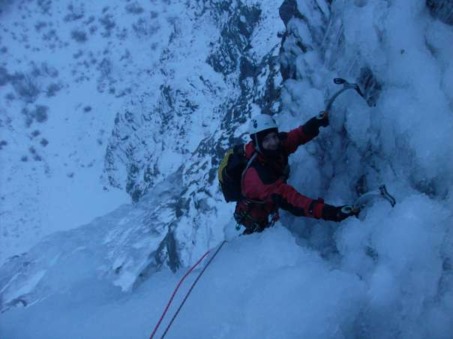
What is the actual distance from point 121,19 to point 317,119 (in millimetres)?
15653

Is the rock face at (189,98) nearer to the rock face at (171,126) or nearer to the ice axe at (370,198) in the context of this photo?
the rock face at (171,126)

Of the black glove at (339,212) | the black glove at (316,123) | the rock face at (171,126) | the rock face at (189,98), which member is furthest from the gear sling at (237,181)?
the rock face at (189,98)

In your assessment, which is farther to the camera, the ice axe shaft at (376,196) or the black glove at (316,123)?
the black glove at (316,123)

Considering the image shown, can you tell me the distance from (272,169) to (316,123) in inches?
20.9

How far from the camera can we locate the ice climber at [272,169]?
3.29 metres

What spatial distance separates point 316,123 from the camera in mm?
3631

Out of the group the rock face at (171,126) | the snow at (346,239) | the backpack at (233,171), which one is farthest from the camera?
the rock face at (171,126)

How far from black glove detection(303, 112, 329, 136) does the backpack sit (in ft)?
1.91

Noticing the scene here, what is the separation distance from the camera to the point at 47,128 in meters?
16.0

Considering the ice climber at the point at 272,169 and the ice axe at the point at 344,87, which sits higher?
the ice axe at the point at 344,87

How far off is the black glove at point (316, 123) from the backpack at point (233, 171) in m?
0.58

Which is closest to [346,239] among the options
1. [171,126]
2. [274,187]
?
[274,187]

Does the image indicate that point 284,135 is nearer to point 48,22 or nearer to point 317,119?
point 317,119

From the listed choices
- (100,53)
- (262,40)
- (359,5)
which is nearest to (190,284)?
(359,5)
